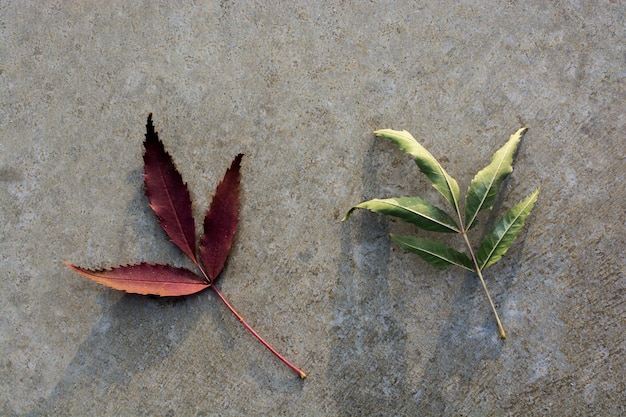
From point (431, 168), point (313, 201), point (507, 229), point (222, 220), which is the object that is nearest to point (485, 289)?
point (507, 229)

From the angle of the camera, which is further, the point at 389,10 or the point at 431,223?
the point at 389,10

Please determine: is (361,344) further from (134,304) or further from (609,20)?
(609,20)

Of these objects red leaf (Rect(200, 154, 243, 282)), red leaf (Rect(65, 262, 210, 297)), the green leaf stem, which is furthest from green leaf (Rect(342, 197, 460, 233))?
red leaf (Rect(65, 262, 210, 297))

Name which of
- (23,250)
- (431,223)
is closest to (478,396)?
(431,223)

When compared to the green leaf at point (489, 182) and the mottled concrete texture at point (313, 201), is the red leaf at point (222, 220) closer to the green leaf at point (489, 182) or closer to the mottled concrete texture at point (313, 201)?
the mottled concrete texture at point (313, 201)

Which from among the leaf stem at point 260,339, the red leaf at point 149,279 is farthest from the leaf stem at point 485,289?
the red leaf at point 149,279

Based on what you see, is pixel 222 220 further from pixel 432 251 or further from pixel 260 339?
pixel 432 251

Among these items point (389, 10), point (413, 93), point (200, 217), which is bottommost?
point (200, 217)
